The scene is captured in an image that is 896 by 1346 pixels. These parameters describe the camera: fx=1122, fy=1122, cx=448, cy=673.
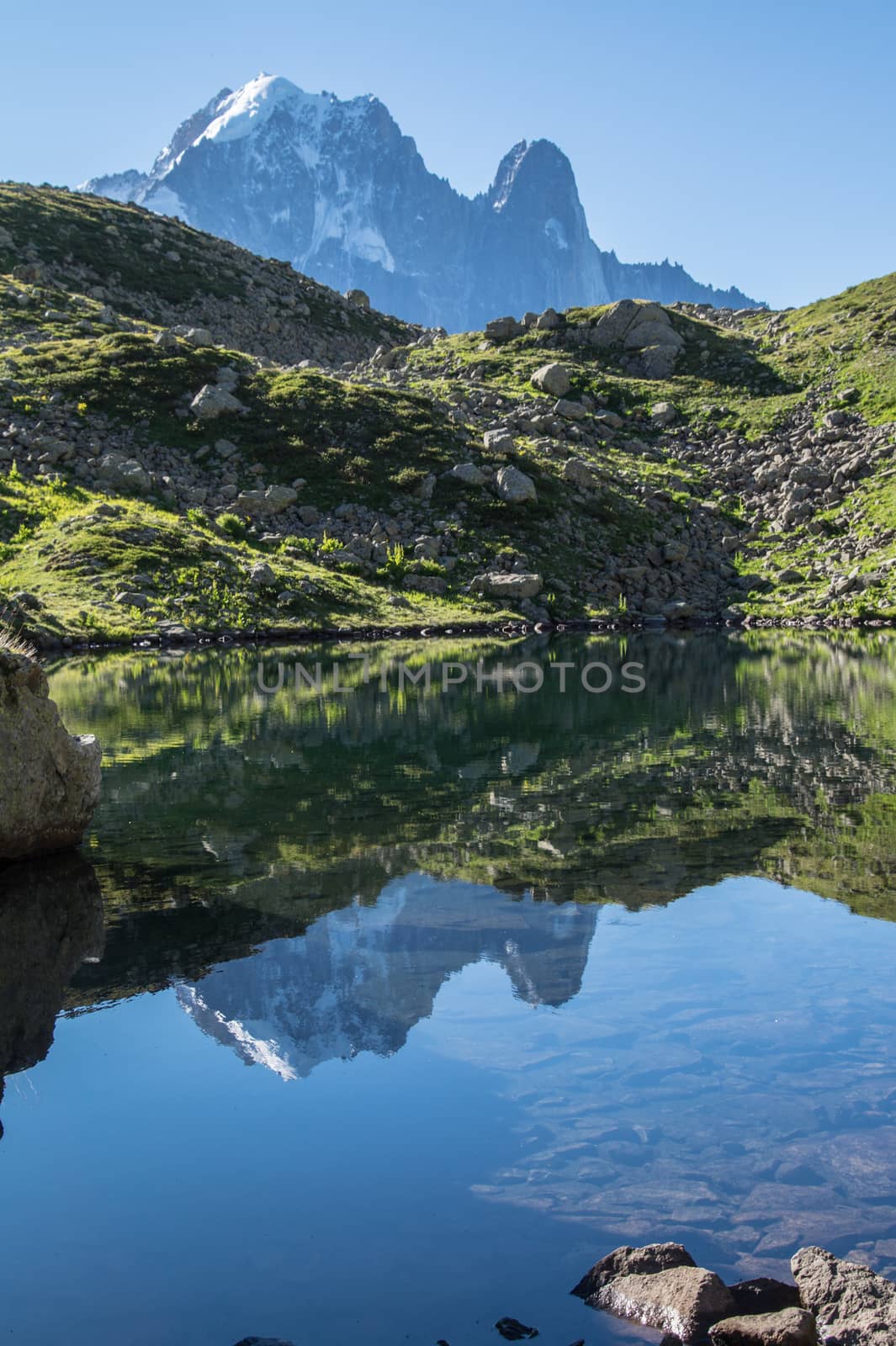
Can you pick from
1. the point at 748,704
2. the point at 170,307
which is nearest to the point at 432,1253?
the point at 748,704

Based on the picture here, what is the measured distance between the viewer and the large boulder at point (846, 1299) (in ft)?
20.9

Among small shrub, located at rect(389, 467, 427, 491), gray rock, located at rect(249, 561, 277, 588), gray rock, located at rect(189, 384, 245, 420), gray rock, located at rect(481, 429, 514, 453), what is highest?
gray rock, located at rect(189, 384, 245, 420)

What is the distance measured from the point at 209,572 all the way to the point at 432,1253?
177 ft

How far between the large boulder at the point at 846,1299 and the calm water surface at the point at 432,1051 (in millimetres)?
361

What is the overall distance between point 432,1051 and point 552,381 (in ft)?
276

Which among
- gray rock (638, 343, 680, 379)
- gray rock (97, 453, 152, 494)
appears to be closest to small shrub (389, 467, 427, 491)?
gray rock (97, 453, 152, 494)

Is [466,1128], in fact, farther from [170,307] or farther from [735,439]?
[170,307]

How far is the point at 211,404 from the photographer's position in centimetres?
7381

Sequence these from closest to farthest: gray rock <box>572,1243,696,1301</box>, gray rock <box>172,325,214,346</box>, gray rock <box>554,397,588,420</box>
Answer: gray rock <box>572,1243,696,1301</box> → gray rock <box>172,325,214,346</box> → gray rock <box>554,397,588,420</box>

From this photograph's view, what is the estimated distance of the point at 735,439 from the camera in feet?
279

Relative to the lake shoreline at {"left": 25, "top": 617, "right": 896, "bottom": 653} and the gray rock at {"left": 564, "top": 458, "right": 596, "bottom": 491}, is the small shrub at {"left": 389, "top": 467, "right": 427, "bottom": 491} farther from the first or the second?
the lake shoreline at {"left": 25, "top": 617, "right": 896, "bottom": 653}

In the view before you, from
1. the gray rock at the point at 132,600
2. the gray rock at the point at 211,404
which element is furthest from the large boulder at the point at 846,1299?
the gray rock at the point at 211,404

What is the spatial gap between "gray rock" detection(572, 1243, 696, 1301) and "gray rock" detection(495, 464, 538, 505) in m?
65.4

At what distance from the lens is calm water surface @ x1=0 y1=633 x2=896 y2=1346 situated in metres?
7.16
